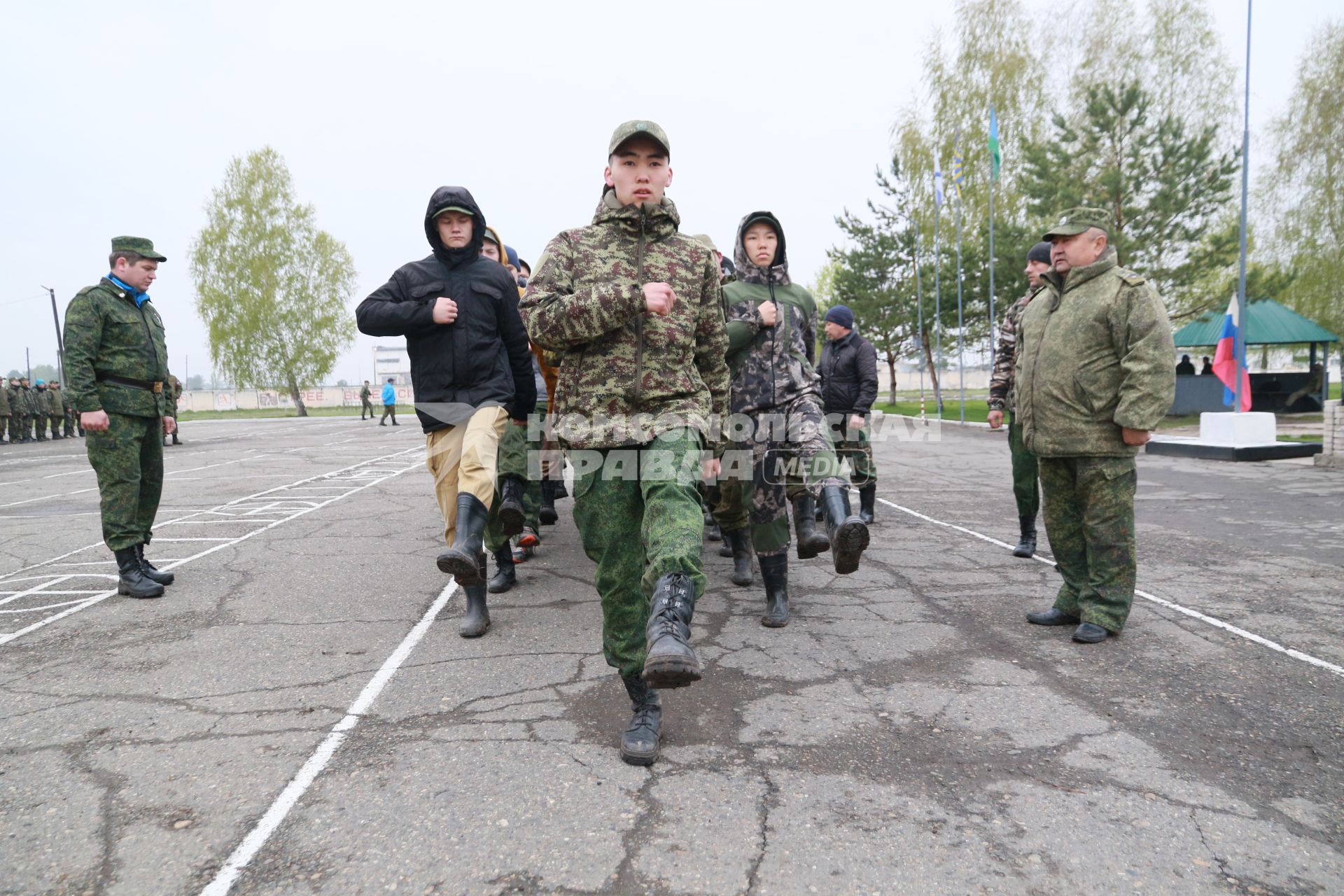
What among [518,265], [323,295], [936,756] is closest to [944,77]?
[518,265]

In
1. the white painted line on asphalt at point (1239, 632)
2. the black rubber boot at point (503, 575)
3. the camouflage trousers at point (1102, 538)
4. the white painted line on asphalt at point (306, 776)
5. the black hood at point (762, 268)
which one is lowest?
the white painted line on asphalt at point (1239, 632)

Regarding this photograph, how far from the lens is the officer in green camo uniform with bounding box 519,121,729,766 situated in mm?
2713

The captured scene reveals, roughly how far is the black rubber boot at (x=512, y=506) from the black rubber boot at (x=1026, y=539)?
355 cm

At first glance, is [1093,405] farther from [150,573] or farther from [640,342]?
[150,573]

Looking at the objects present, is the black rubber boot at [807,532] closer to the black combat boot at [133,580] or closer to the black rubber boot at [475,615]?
the black rubber boot at [475,615]

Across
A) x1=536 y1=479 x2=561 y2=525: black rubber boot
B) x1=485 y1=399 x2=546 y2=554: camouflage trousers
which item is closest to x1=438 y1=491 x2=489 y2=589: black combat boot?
x1=485 y1=399 x2=546 y2=554: camouflage trousers

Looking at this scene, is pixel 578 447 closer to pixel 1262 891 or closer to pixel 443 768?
pixel 443 768

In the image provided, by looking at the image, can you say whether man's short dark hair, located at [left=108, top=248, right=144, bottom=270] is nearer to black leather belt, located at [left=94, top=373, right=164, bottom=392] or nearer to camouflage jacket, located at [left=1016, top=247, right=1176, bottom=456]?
black leather belt, located at [left=94, top=373, right=164, bottom=392]

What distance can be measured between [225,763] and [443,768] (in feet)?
2.48

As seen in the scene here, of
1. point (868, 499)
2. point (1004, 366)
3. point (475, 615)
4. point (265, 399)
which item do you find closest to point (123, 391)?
point (475, 615)

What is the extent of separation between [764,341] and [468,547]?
6.15ft

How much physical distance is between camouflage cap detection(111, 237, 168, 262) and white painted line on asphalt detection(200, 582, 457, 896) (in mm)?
3204

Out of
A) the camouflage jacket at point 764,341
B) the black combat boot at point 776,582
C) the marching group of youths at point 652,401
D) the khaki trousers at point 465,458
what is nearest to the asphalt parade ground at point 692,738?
the black combat boot at point 776,582

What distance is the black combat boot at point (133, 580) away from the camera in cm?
503
